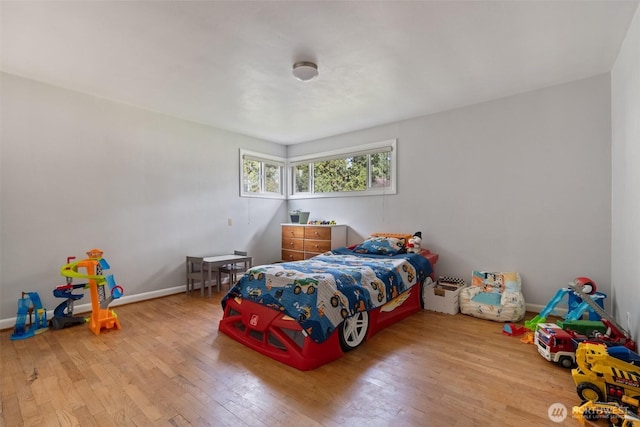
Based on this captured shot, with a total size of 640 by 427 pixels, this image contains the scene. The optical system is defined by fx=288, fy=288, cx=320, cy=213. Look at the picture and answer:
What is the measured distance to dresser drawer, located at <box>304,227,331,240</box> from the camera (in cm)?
471

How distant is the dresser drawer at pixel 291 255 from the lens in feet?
16.7

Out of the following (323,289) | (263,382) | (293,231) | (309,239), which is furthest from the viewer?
(293,231)

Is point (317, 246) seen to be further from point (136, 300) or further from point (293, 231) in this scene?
point (136, 300)

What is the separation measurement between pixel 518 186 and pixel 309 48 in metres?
2.87

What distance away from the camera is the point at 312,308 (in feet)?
7.18

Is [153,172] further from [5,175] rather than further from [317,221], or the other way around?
[317,221]

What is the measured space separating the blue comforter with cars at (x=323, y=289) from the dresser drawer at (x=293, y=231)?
1937 mm

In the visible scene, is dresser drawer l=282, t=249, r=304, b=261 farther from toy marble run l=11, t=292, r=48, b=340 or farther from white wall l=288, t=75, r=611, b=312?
toy marble run l=11, t=292, r=48, b=340

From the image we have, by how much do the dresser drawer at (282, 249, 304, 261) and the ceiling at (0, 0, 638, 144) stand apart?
254 cm

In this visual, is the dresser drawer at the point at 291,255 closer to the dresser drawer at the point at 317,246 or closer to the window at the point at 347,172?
the dresser drawer at the point at 317,246

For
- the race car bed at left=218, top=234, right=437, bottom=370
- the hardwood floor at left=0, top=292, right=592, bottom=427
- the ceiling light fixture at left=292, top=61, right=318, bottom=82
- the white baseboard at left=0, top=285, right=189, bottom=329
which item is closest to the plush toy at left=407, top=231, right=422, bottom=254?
the race car bed at left=218, top=234, right=437, bottom=370

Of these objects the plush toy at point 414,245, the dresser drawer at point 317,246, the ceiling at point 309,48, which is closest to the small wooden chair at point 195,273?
the dresser drawer at point 317,246

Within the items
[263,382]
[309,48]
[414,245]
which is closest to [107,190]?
[309,48]

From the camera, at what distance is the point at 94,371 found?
2129 millimetres
